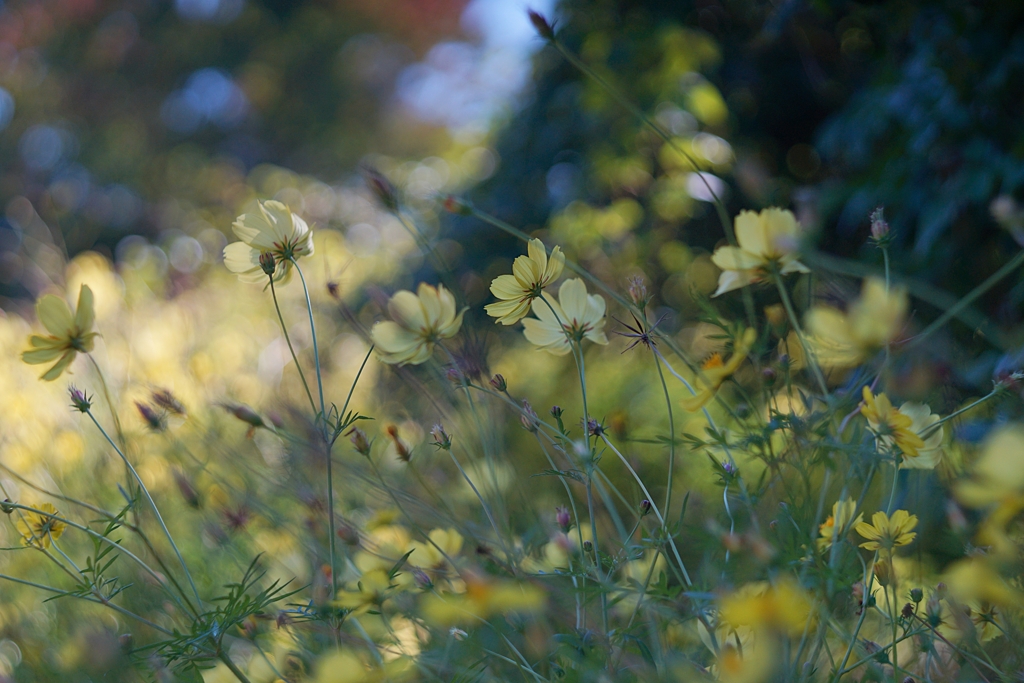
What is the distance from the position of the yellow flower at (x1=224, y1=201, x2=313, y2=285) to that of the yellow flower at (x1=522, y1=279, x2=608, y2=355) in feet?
0.73

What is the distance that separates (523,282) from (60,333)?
0.41m

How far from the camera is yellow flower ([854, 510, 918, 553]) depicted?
0.47 metres

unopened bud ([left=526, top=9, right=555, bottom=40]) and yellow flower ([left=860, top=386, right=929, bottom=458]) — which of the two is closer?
yellow flower ([left=860, top=386, right=929, bottom=458])

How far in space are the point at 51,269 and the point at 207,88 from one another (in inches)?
189

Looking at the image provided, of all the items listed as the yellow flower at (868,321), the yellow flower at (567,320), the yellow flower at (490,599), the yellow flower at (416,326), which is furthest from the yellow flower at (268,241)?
the yellow flower at (868,321)

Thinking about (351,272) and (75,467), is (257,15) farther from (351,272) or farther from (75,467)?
(75,467)

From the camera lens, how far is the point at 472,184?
2.19 metres

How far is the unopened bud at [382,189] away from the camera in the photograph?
674mm

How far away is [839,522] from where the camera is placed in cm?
45

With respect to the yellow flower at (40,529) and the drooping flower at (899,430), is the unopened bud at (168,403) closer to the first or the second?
the yellow flower at (40,529)

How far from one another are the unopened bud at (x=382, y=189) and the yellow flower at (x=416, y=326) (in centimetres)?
14

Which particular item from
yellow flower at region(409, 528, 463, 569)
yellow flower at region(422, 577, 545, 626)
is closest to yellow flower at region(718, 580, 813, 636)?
yellow flower at region(422, 577, 545, 626)

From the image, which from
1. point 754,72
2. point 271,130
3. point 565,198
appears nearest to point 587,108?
point 565,198

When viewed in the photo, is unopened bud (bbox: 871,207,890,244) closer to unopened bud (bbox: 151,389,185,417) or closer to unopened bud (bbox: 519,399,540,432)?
unopened bud (bbox: 519,399,540,432)
